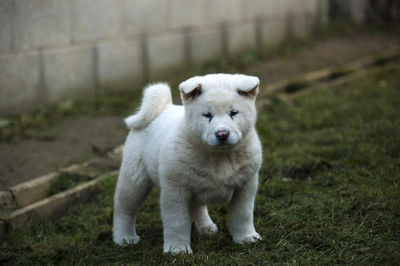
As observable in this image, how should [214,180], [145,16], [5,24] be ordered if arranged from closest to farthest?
[214,180]
[5,24]
[145,16]

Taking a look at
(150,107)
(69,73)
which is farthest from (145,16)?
(150,107)

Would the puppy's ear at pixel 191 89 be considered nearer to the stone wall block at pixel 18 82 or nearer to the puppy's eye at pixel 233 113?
the puppy's eye at pixel 233 113

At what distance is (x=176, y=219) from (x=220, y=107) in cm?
Answer: 86

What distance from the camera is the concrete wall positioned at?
7.16 m

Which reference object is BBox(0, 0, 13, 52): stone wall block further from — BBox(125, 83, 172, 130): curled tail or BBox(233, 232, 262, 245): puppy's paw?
BBox(233, 232, 262, 245): puppy's paw

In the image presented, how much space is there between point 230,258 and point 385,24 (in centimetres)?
1168

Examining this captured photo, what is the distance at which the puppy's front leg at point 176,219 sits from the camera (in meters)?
3.85

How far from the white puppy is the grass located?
25 centimetres

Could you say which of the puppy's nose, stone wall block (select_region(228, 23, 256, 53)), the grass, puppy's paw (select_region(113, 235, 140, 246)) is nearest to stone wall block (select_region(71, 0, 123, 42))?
stone wall block (select_region(228, 23, 256, 53))

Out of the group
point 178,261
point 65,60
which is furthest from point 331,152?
point 65,60

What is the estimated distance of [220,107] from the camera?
3.61 metres

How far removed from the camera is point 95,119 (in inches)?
291

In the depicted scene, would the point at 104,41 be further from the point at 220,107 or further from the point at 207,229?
the point at 220,107

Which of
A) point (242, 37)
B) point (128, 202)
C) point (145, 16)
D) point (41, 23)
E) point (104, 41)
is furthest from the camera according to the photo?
point (242, 37)
